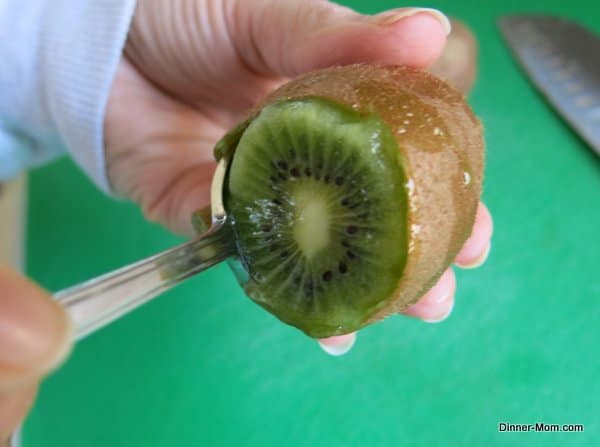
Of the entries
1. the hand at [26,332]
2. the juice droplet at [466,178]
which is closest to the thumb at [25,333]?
the hand at [26,332]

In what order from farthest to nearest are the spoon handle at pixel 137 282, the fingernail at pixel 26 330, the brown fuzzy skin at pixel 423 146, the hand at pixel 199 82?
the hand at pixel 199 82
the brown fuzzy skin at pixel 423 146
the spoon handle at pixel 137 282
the fingernail at pixel 26 330

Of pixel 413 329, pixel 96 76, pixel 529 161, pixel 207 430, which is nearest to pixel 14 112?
pixel 96 76

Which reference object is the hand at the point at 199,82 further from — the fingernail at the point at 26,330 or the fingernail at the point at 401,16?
the fingernail at the point at 26,330

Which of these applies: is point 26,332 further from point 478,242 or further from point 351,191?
point 478,242

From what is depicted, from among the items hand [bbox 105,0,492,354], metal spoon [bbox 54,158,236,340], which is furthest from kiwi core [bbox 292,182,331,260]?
hand [bbox 105,0,492,354]

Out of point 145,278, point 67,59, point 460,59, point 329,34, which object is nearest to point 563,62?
point 460,59

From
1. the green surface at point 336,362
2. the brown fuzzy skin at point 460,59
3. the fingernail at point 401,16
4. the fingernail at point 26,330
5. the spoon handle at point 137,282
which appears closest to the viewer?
the fingernail at point 26,330
